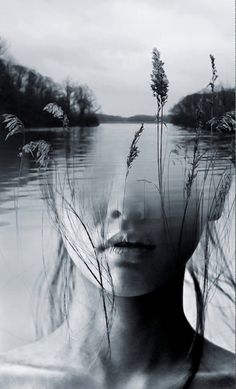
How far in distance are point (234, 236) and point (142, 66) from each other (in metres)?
0.42

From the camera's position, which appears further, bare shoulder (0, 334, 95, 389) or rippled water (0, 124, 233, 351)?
bare shoulder (0, 334, 95, 389)

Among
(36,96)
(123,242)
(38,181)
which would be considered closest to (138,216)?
(123,242)

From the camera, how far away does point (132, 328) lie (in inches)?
64.1

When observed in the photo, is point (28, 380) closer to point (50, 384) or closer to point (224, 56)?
point (50, 384)

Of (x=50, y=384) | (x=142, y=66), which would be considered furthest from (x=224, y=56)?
(x=50, y=384)

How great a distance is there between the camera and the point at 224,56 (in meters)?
1.54

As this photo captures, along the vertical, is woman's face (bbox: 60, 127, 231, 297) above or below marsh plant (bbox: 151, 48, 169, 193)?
below

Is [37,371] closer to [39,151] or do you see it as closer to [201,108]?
[39,151]

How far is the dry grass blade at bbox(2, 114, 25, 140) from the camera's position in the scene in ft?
4.87

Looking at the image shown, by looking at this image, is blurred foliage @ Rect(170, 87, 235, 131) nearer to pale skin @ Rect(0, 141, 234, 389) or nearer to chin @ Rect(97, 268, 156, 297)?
pale skin @ Rect(0, 141, 234, 389)

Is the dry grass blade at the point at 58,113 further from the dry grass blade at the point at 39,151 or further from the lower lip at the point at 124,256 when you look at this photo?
the lower lip at the point at 124,256

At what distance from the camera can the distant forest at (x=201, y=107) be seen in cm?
154

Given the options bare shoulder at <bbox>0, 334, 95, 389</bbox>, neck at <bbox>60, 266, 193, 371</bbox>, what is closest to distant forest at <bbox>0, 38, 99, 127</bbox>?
neck at <bbox>60, 266, 193, 371</bbox>

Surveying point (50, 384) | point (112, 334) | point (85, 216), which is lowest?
point (50, 384)
